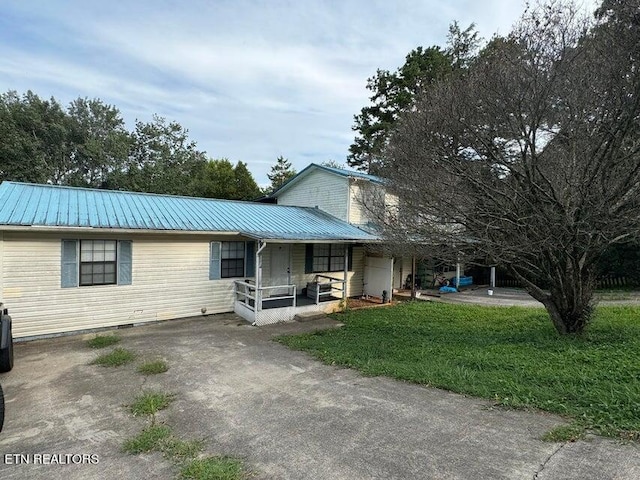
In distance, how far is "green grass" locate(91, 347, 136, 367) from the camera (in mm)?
6691

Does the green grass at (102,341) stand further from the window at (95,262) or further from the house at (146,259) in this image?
the window at (95,262)

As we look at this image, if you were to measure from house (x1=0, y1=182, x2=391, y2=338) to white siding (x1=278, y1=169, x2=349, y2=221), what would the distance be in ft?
5.41

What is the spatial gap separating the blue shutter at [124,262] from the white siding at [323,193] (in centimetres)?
807

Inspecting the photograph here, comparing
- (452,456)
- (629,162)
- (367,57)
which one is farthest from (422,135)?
(367,57)

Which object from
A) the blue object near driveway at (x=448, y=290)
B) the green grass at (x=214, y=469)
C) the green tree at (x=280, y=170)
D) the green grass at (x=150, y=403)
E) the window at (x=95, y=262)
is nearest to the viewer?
the green grass at (x=214, y=469)

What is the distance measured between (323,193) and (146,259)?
8.04 meters

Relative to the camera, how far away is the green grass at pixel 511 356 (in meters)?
4.40

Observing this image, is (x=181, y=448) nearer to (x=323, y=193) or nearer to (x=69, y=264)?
(x=69, y=264)

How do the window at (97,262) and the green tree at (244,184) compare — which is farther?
the green tree at (244,184)

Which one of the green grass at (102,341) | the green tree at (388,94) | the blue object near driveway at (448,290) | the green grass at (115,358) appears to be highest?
the green tree at (388,94)

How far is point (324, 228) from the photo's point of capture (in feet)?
42.7

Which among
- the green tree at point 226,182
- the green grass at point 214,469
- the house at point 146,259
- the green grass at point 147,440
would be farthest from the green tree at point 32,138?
the green grass at point 214,469

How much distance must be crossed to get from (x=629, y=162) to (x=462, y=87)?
3162 millimetres

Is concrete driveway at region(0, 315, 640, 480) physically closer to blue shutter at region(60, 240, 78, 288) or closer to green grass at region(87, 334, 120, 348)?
green grass at region(87, 334, 120, 348)
